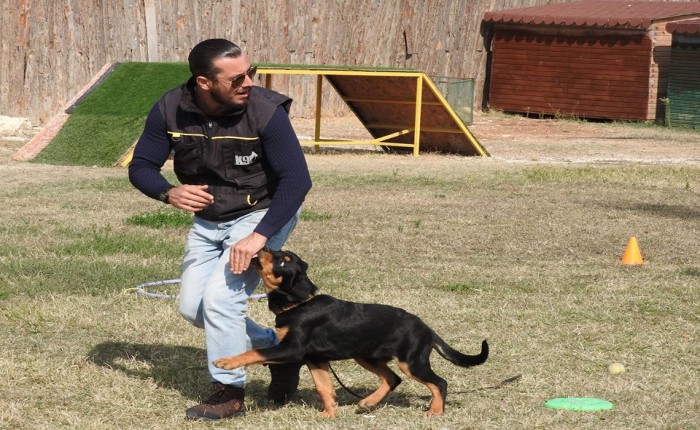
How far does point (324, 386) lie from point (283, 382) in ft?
1.07

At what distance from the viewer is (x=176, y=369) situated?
245 inches

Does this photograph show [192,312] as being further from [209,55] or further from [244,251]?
[209,55]

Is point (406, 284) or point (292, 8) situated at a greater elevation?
point (292, 8)

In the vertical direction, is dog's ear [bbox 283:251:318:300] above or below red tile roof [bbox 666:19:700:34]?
below

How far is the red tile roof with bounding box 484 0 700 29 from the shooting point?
2473 cm

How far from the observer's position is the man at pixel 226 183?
5.20 meters

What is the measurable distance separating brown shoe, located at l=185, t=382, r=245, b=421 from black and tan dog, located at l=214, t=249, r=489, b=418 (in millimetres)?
364

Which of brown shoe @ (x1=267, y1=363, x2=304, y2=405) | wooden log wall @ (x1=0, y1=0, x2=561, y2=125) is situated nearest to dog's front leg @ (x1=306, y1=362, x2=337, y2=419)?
brown shoe @ (x1=267, y1=363, x2=304, y2=405)

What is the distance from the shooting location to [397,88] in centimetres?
1825

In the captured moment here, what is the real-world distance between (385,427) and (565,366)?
1518 mm

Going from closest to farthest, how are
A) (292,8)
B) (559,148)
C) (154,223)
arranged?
(154,223) < (559,148) < (292,8)

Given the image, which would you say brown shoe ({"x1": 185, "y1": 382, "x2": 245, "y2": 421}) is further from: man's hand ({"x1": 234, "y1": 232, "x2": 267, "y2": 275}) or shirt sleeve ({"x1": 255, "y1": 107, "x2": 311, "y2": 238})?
shirt sleeve ({"x1": 255, "y1": 107, "x2": 311, "y2": 238})

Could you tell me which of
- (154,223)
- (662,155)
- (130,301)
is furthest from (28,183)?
(662,155)

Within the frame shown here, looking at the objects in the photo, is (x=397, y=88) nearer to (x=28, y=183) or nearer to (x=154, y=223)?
(x=28, y=183)
